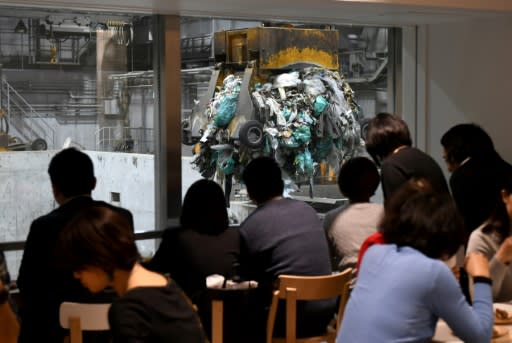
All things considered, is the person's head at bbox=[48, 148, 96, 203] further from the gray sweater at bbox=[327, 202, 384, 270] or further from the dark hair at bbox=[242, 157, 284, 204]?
the gray sweater at bbox=[327, 202, 384, 270]

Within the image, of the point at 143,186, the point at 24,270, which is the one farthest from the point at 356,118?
the point at 24,270

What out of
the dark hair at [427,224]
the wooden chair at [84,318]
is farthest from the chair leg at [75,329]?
the dark hair at [427,224]

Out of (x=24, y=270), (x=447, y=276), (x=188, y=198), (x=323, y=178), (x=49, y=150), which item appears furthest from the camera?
(x=323, y=178)

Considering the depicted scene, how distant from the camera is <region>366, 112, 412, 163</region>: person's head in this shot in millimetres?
4223

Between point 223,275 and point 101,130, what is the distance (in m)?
1.51

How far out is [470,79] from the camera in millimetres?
5348

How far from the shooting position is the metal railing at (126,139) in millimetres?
4703

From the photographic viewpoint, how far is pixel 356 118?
548 centimetres

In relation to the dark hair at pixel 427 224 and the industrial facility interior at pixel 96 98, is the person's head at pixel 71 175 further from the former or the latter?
the dark hair at pixel 427 224

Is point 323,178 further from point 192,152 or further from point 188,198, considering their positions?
point 188,198

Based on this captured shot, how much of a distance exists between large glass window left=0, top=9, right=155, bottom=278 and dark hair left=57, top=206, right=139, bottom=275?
236 cm

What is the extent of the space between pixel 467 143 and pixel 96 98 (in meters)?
1.98

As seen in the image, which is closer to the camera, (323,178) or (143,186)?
(143,186)

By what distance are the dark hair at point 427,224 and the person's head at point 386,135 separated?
1.83 meters
